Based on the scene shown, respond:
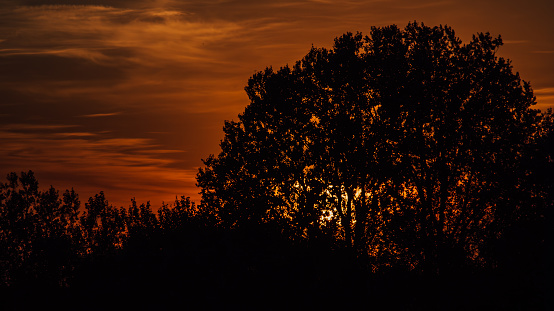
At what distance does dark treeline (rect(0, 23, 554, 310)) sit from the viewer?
40.9 m

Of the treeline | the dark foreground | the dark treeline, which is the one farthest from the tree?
the treeline

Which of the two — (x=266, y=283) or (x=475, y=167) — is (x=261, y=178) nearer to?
(x=266, y=283)

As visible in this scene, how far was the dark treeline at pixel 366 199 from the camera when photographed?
134 ft

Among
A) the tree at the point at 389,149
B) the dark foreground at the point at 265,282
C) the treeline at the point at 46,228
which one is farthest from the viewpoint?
the treeline at the point at 46,228

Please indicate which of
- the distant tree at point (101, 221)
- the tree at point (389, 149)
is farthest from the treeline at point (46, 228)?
the tree at point (389, 149)

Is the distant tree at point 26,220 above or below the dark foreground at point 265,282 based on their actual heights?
above

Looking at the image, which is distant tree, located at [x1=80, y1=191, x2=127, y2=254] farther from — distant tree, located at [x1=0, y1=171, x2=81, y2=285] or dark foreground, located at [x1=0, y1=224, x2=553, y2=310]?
dark foreground, located at [x1=0, y1=224, x2=553, y2=310]

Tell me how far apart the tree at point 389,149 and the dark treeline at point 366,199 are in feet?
0.36

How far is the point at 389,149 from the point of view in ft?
155

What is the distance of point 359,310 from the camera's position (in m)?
40.4

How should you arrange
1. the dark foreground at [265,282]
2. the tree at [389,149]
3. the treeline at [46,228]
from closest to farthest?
the dark foreground at [265,282]
the tree at [389,149]
the treeline at [46,228]

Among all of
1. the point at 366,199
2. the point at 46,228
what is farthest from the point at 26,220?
the point at 366,199

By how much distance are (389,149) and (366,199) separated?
5.19m

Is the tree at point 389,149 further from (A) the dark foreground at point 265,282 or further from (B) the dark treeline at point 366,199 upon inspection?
(A) the dark foreground at point 265,282
